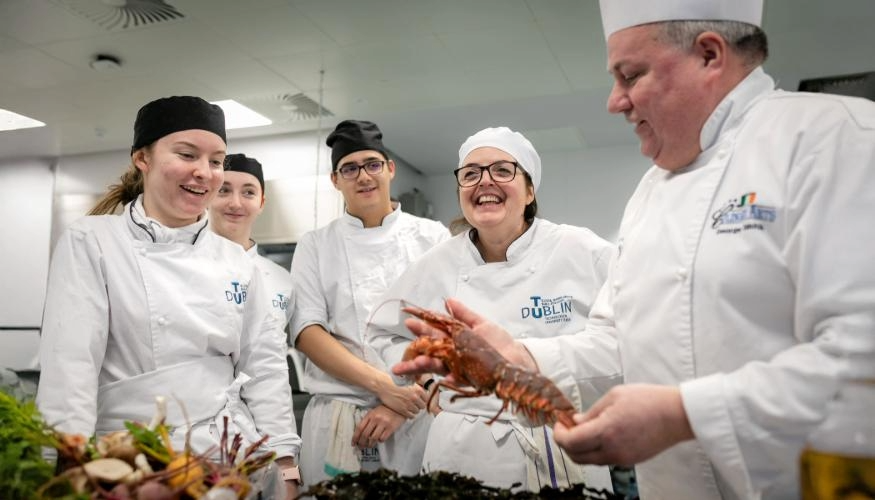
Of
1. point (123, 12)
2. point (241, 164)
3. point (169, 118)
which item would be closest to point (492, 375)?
point (169, 118)

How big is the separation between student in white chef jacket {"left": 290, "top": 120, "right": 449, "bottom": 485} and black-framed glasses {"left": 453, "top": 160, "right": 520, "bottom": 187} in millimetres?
731

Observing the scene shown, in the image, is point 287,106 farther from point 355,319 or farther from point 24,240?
point 355,319

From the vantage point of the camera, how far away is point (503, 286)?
2213mm

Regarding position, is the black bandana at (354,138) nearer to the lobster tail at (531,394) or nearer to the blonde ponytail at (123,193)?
the blonde ponytail at (123,193)

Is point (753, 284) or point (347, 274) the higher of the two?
point (347, 274)

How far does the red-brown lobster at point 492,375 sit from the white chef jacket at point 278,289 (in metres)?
1.46

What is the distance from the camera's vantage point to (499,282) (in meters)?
2.22

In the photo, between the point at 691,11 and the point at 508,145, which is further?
the point at 508,145

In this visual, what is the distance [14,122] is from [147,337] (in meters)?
2.54

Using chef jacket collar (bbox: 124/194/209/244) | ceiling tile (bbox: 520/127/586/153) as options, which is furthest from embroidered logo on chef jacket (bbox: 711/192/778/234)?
ceiling tile (bbox: 520/127/586/153)

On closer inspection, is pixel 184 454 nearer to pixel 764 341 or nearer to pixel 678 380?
pixel 678 380

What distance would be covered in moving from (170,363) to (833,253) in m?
1.74

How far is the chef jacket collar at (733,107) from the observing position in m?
1.31

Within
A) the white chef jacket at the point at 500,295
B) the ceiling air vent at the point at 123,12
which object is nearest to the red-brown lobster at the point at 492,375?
the white chef jacket at the point at 500,295
